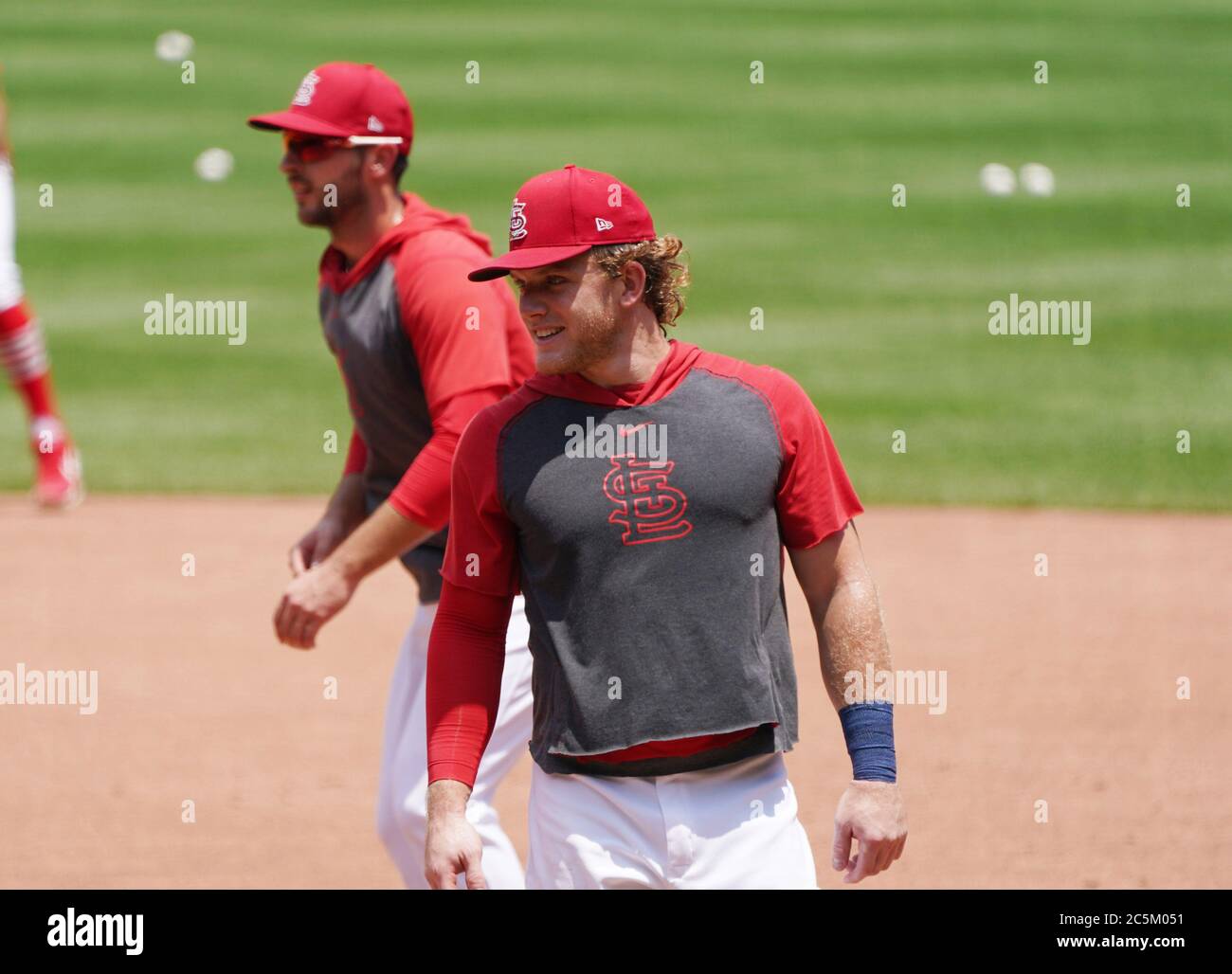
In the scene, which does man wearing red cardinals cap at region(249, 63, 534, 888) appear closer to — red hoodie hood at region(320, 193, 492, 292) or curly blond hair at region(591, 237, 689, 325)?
red hoodie hood at region(320, 193, 492, 292)

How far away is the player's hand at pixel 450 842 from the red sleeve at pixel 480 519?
15.4 inches

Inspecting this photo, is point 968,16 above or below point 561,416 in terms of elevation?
above

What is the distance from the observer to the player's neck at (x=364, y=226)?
4.88 meters

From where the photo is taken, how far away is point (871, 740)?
11.3 feet

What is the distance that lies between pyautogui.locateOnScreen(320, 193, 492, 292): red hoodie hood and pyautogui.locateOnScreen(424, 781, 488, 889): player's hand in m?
1.79

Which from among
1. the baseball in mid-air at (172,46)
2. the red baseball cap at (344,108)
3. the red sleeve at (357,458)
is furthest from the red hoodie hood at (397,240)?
the baseball in mid-air at (172,46)

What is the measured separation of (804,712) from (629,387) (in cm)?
433

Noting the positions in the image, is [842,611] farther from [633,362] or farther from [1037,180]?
[1037,180]
